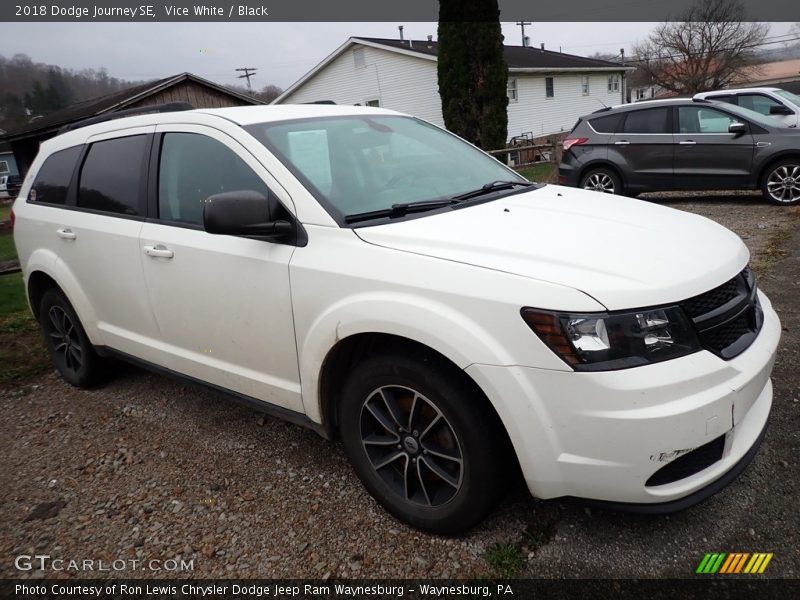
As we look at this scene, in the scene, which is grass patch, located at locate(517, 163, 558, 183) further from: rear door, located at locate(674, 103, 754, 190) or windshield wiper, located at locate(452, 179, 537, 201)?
windshield wiper, located at locate(452, 179, 537, 201)

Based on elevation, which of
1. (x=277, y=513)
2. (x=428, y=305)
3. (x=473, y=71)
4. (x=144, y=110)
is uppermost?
(x=473, y=71)

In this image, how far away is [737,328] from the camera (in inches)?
86.7

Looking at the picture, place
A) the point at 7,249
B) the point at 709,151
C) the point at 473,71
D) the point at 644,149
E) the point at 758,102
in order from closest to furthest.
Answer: the point at 709,151 → the point at 644,149 → the point at 758,102 → the point at 7,249 → the point at 473,71

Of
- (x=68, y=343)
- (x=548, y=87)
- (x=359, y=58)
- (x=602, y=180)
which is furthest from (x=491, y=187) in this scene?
(x=548, y=87)

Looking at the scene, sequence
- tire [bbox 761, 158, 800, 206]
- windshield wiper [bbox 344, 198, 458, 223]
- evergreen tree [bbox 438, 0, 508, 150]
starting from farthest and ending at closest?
evergreen tree [bbox 438, 0, 508, 150], tire [bbox 761, 158, 800, 206], windshield wiper [bbox 344, 198, 458, 223]

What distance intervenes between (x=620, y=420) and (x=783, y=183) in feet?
27.4

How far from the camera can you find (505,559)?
2229mm

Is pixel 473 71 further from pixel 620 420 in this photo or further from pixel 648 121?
pixel 620 420

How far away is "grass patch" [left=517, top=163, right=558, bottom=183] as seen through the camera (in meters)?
→ 13.3

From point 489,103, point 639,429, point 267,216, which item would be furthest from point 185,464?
point 489,103

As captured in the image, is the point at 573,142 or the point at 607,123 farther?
the point at 573,142

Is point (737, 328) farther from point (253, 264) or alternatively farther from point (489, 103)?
point (489, 103)

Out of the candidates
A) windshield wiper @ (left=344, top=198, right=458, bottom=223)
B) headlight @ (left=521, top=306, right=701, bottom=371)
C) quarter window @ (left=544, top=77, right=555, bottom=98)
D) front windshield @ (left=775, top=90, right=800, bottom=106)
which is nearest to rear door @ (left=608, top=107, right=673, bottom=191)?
front windshield @ (left=775, top=90, right=800, bottom=106)

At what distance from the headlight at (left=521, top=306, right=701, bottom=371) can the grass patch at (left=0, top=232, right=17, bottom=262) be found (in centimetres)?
964
